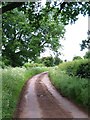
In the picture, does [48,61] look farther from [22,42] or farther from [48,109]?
[48,109]

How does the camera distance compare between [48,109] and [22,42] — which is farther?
[22,42]

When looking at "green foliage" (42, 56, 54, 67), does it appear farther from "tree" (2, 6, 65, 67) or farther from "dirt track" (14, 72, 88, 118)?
"dirt track" (14, 72, 88, 118)

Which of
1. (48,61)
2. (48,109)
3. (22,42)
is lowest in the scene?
(48,61)

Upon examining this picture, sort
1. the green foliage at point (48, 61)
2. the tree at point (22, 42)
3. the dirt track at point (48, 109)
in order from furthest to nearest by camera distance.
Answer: the green foliage at point (48, 61) < the tree at point (22, 42) < the dirt track at point (48, 109)

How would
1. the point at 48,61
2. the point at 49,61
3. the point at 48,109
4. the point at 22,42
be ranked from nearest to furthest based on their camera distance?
1. the point at 48,109
2. the point at 22,42
3. the point at 49,61
4. the point at 48,61

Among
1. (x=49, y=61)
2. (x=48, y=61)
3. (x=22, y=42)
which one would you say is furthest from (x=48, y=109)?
(x=48, y=61)

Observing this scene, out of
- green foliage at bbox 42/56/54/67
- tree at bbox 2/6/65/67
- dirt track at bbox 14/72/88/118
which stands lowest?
green foliage at bbox 42/56/54/67

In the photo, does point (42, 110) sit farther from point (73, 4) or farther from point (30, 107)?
point (73, 4)

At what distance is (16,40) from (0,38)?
10470mm

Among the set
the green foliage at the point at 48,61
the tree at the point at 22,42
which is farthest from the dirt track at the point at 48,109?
the green foliage at the point at 48,61

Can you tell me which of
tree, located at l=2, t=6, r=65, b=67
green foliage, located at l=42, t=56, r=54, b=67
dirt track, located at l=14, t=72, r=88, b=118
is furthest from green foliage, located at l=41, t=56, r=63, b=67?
dirt track, located at l=14, t=72, r=88, b=118

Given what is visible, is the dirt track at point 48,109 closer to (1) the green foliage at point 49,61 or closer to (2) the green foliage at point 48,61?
(1) the green foliage at point 49,61

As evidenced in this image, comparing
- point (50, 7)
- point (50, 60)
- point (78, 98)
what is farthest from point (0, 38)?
point (50, 60)

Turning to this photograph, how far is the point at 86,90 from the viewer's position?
16.0 meters
